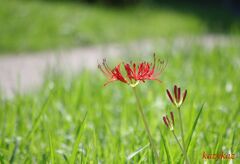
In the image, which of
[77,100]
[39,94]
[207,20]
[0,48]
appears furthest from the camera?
[207,20]

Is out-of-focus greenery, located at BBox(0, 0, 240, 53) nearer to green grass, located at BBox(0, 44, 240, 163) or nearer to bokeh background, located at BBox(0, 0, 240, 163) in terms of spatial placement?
bokeh background, located at BBox(0, 0, 240, 163)

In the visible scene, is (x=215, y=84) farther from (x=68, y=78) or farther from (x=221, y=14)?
(x=221, y=14)

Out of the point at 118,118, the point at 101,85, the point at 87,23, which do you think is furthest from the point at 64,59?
the point at 118,118

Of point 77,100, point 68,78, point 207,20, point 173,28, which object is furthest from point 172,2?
point 77,100

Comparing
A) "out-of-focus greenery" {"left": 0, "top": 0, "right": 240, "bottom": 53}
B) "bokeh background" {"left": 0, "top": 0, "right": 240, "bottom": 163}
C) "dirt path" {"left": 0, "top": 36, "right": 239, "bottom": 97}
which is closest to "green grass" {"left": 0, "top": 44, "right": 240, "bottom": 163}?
"bokeh background" {"left": 0, "top": 0, "right": 240, "bottom": 163}

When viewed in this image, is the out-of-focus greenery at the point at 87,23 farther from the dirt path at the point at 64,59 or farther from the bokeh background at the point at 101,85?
the dirt path at the point at 64,59

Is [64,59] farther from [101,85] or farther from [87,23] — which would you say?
[87,23]

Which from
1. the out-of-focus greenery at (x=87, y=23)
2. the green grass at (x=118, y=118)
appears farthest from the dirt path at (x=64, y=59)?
the green grass at (x=118, y=118)
